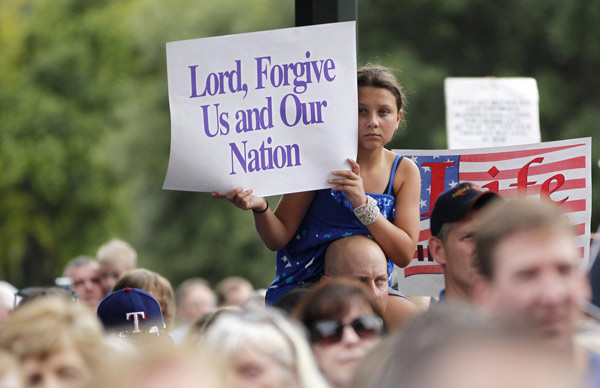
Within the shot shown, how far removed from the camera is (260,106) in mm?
4855

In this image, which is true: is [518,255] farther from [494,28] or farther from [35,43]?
[35,43]

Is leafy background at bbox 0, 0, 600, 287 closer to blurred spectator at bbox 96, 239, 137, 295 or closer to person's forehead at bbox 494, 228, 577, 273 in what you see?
blurred spectator at bbox 96, 239, 137, 295

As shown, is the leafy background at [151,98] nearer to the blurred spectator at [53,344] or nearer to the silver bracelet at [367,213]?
the silver bracelet at [367,213]

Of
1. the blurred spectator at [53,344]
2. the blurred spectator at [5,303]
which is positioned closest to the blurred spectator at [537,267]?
the blurred spectator at [53,344]

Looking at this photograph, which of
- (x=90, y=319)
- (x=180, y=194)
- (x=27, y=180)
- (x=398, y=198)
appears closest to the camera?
(x=90, y=319)

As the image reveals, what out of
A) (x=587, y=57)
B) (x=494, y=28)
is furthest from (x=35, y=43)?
(x=587, y=57)

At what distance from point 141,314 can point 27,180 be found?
22.8m

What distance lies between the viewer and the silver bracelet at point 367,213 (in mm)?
4512

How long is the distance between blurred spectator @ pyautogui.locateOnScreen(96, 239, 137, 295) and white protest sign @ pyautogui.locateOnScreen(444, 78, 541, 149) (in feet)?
7.79

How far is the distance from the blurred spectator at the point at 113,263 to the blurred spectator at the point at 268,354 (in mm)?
5276

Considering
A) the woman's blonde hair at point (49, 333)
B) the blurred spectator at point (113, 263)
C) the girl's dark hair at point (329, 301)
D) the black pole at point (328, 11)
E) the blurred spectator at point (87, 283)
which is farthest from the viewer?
the blurred spectator at point (87, 283)

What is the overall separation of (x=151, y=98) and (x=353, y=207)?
66.2 ft

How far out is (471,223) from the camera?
12.8ft

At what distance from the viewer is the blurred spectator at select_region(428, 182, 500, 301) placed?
3850 mm
